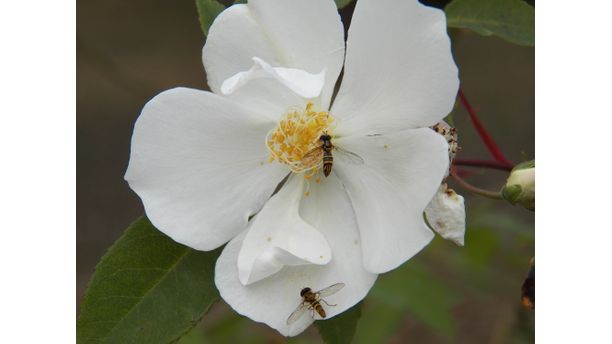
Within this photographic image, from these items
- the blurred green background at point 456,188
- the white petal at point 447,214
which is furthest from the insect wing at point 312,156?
the blurred green background at point 456,188

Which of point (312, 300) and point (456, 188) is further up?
point (312, 300)

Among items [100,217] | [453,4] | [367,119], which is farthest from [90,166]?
[367,119]

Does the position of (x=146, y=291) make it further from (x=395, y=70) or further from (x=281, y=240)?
(x=395, y=70)

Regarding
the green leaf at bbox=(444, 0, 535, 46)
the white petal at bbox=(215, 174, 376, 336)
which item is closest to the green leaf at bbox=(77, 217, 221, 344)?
the white petal at bbox=(215, 174, 376, 336)

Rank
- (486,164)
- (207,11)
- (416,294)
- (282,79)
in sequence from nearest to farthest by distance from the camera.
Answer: (282,79) → (207,11) → (486,164) → (416,294)

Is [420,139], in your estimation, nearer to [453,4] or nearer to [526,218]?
[453,4]


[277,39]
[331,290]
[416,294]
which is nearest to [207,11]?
[277,39]
